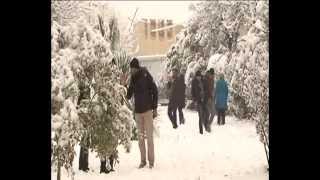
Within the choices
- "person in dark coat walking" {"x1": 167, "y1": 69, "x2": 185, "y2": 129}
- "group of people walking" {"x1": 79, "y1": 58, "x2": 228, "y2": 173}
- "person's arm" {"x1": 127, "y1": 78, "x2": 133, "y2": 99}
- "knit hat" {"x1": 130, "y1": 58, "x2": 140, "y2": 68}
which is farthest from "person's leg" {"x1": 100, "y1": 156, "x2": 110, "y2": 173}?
"person in dark coat walking" {"x1": 167, "y1": 69, "x2": 185, "y2": 129}

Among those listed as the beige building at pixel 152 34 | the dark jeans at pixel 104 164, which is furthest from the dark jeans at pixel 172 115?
the dark jeans at pixel 104 164

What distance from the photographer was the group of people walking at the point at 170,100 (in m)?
4.73

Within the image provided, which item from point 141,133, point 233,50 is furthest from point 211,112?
point 141,133

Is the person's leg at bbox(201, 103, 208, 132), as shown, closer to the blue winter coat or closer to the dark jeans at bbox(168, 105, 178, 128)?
the blue winter coat

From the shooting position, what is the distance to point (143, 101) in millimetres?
4797

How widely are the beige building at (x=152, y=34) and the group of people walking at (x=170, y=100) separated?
64 cm

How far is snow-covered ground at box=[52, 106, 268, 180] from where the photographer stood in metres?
4.14

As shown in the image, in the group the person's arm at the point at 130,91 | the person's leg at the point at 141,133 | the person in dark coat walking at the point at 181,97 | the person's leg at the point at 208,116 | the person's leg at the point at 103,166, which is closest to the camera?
the person's leg at the point at 103,166

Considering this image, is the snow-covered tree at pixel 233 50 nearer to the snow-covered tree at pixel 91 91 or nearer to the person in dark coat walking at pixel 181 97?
the person in dark coat walking at pixel 181 97

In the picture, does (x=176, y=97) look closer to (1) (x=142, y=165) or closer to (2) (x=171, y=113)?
(2) (x=171, y=113)

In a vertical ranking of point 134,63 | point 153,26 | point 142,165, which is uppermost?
point 153,26

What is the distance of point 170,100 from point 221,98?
925mm
